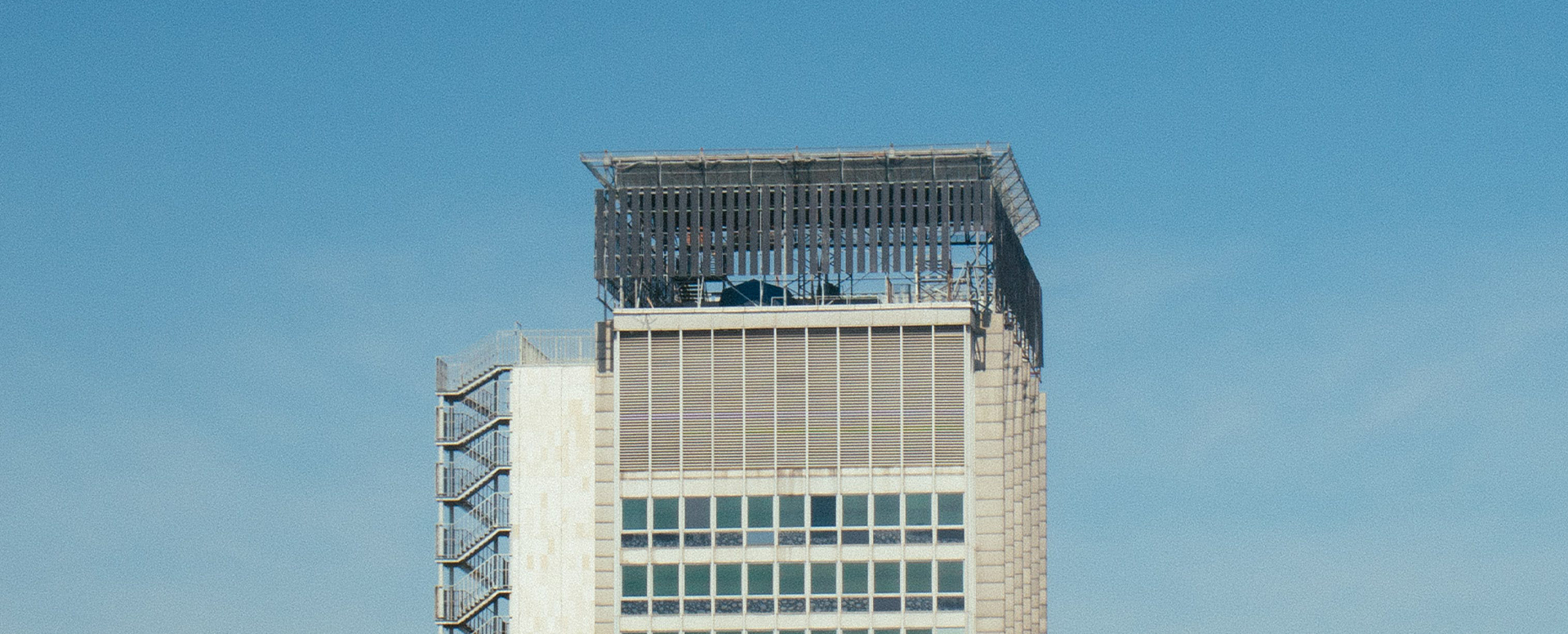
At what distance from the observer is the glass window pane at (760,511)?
165m

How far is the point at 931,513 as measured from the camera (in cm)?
16450

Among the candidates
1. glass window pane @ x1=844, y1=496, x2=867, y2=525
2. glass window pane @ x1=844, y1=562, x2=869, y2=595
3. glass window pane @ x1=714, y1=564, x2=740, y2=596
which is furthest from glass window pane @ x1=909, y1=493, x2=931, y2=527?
glass window pane @ x1=714, y1=564, x2=740, y2=596

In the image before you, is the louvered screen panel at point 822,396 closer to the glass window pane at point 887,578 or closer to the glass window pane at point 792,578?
the glass window pane at point 792,578

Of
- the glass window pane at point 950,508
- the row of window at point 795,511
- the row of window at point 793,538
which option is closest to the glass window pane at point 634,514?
the row of window at point 795,511

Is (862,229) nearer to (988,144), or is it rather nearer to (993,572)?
(988,144)

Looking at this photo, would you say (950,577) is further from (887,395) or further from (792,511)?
(887,395)

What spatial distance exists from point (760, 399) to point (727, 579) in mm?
10374

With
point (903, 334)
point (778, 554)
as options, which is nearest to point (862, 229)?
point (903, 334)

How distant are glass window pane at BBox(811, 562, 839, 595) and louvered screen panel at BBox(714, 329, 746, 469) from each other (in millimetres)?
7332

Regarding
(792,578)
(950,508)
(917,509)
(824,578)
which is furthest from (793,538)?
(950,508)

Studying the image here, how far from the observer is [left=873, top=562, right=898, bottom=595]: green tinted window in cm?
16388

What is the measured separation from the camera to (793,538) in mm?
165000

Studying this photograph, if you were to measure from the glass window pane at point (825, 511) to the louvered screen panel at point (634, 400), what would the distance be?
986cm

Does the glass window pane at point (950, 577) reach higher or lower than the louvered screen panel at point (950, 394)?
lower
